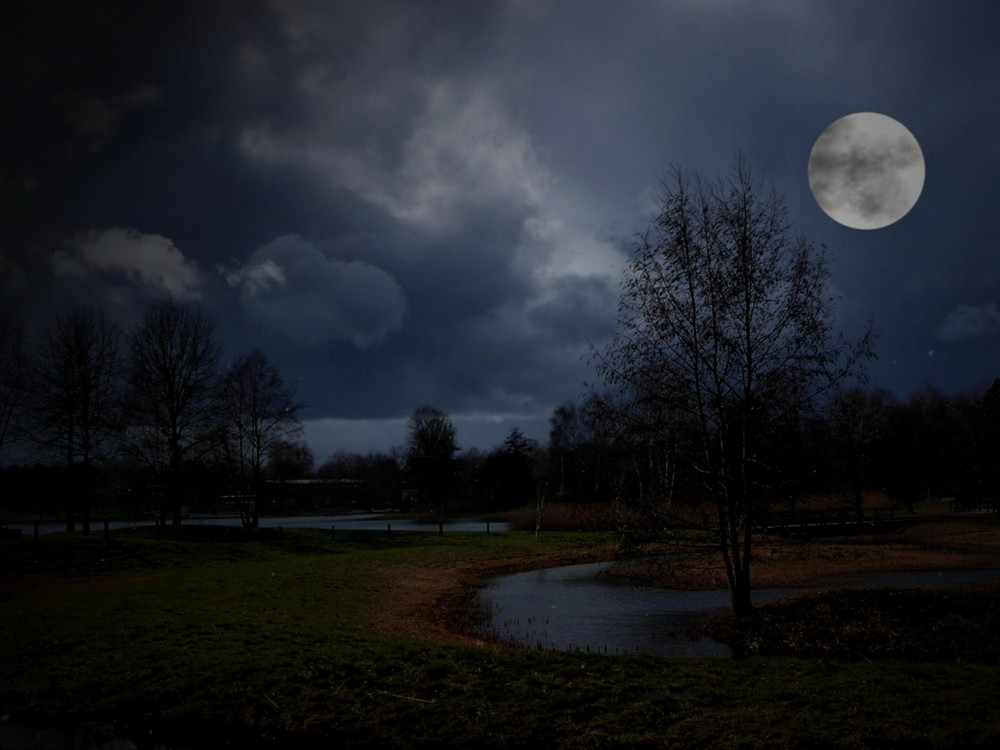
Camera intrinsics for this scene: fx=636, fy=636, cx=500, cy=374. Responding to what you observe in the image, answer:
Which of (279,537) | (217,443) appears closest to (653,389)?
(279,537)

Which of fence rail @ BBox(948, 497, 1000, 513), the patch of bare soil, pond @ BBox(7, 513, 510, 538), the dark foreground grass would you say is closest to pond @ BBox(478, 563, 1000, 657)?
the patch of bare soil

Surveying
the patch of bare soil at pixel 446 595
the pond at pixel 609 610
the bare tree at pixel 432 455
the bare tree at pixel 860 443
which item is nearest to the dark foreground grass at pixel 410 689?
the patch of bare soil at pixel 446 595

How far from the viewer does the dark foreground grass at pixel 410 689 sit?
8570 millimetres

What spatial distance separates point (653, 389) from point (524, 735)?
9999 mm

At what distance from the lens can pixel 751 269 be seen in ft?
54.0

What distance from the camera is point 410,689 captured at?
1063 centimetres

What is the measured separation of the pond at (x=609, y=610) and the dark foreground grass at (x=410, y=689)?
2147 mm

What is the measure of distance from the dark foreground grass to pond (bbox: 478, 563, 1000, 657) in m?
2.15

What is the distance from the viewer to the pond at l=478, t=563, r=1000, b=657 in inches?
596

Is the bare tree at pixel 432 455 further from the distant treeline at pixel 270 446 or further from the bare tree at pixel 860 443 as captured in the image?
the bare tree at pixel 860 443

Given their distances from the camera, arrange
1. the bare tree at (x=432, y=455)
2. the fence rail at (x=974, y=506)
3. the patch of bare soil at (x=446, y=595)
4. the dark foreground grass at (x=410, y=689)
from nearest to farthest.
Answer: the dark foreground grass at (x=410, y=689) → the patch of bare soil at (x=446, y=595) → the fence rail at (x=974, y=506) → the bare tree at (x=432, y=455)

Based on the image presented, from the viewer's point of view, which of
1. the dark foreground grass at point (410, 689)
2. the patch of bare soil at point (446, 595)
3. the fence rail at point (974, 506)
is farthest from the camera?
the fence rail at point (974, 506)

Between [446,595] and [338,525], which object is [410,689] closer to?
[446,595]

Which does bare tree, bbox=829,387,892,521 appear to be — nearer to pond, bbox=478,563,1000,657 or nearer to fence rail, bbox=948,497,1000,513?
fence rail, bbox=948,497,1000,513
